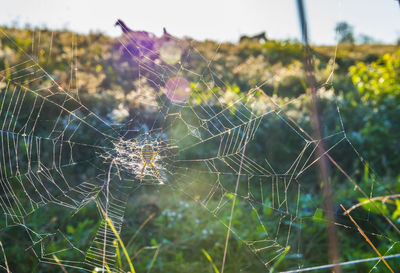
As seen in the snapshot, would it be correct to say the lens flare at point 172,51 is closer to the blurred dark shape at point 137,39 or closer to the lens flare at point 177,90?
the lens flare at point 177,90

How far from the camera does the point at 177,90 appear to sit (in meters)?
3.49

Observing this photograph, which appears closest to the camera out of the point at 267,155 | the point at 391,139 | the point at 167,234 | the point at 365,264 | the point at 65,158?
the point at 365,264

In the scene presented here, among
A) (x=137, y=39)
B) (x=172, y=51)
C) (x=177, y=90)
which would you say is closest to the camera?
(x=137, y=39)

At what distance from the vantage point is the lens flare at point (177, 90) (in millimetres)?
2973

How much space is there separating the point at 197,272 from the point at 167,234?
1.68ft

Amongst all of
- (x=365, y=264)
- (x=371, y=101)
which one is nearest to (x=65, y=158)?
(x=365, y=264)

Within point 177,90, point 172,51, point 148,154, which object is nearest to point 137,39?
point 148,154

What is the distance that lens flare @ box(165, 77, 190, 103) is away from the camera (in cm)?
297

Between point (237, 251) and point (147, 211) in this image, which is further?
point (147, 211)

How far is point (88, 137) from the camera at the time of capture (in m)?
2.97

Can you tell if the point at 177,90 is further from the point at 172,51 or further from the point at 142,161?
the point at 142,161

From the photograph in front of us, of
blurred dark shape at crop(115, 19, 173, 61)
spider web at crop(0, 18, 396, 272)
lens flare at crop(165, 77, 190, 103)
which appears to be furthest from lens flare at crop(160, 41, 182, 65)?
blurred dark shape at crop(115, 19, 173, 61)

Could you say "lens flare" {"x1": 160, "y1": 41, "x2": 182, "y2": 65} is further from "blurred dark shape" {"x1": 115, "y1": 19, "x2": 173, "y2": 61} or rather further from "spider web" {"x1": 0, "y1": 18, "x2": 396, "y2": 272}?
"blurred dark shape" {"x1": 115, "y1": 19, "x2": 173, "y2": 61}

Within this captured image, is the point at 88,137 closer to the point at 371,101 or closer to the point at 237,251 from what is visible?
the point at 237,251
